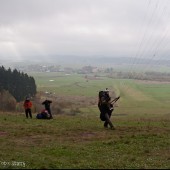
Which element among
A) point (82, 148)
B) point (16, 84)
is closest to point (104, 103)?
point (82, 148)

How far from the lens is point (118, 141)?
1514 centimetres

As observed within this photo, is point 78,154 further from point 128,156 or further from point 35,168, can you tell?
point 35,168

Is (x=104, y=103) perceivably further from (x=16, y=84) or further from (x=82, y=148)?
(x=16, y=84)

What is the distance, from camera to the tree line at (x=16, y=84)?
80.8 m

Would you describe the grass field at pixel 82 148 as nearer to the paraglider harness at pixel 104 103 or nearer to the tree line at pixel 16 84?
the paraglider harness at pixel 104 103

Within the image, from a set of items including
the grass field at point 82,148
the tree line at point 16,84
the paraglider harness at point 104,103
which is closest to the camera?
the grass field at point 82,148

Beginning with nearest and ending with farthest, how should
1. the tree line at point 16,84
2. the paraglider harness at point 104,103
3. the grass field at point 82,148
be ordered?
1. the grass field at point 82,148
2. the paraglider harness at point 104,103
3. the tree line at point 16,84

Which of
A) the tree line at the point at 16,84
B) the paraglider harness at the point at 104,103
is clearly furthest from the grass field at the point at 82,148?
the tree line at the point at 16,84

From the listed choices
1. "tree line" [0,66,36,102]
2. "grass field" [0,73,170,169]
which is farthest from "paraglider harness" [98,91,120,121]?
"tree line" [0,66,36,102]

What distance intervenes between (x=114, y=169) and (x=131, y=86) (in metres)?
Answer: 84.1

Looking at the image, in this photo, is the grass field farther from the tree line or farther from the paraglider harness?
the tree line

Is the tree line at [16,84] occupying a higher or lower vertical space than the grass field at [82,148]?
higher

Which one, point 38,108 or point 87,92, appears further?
point 87,92

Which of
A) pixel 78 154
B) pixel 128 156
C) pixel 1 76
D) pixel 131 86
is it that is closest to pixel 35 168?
pixel 78 154
